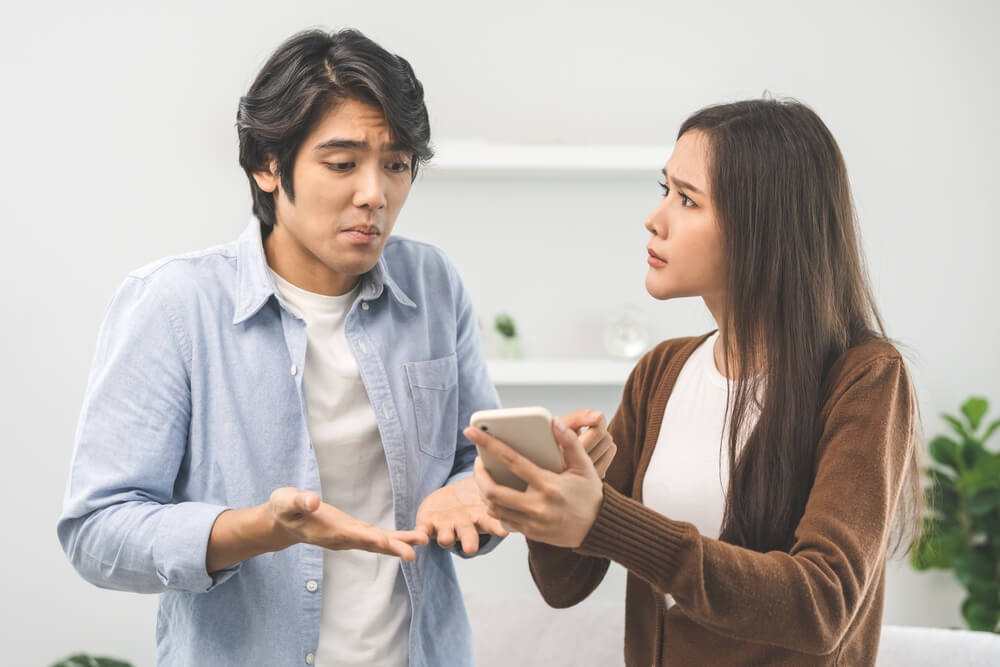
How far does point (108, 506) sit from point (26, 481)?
2.21 meters

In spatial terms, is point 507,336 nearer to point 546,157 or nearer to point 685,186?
point 546,157

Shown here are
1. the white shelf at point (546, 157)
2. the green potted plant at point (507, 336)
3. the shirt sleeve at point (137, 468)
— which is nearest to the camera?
the shirt sleeve at point (137, 468)

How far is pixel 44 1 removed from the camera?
3.09 m

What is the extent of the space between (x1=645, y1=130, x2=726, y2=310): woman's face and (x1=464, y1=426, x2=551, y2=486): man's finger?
Answer: 47 cm

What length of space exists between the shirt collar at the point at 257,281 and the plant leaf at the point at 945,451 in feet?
7.79

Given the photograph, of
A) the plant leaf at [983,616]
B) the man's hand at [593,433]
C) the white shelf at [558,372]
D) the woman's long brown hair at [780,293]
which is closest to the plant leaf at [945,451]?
the plant leaf at [983,616]

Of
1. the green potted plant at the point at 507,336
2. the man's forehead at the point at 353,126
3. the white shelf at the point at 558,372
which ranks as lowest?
the white shelf at the point at 558,372

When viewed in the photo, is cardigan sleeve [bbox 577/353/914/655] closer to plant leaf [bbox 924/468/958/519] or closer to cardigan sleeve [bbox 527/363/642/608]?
cardigan sleeve [bbox 527/363/642/608]

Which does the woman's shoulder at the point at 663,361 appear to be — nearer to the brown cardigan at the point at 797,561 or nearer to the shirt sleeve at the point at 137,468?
the brown cardigan at the point at 797,561

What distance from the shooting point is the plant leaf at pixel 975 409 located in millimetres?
3170

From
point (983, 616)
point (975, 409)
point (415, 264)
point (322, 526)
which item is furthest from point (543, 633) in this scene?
point (975, 409)

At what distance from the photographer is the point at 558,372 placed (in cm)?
306

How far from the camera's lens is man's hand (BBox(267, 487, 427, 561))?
104 cm

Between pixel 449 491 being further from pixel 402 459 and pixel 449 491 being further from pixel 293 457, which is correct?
pixel 293 457
